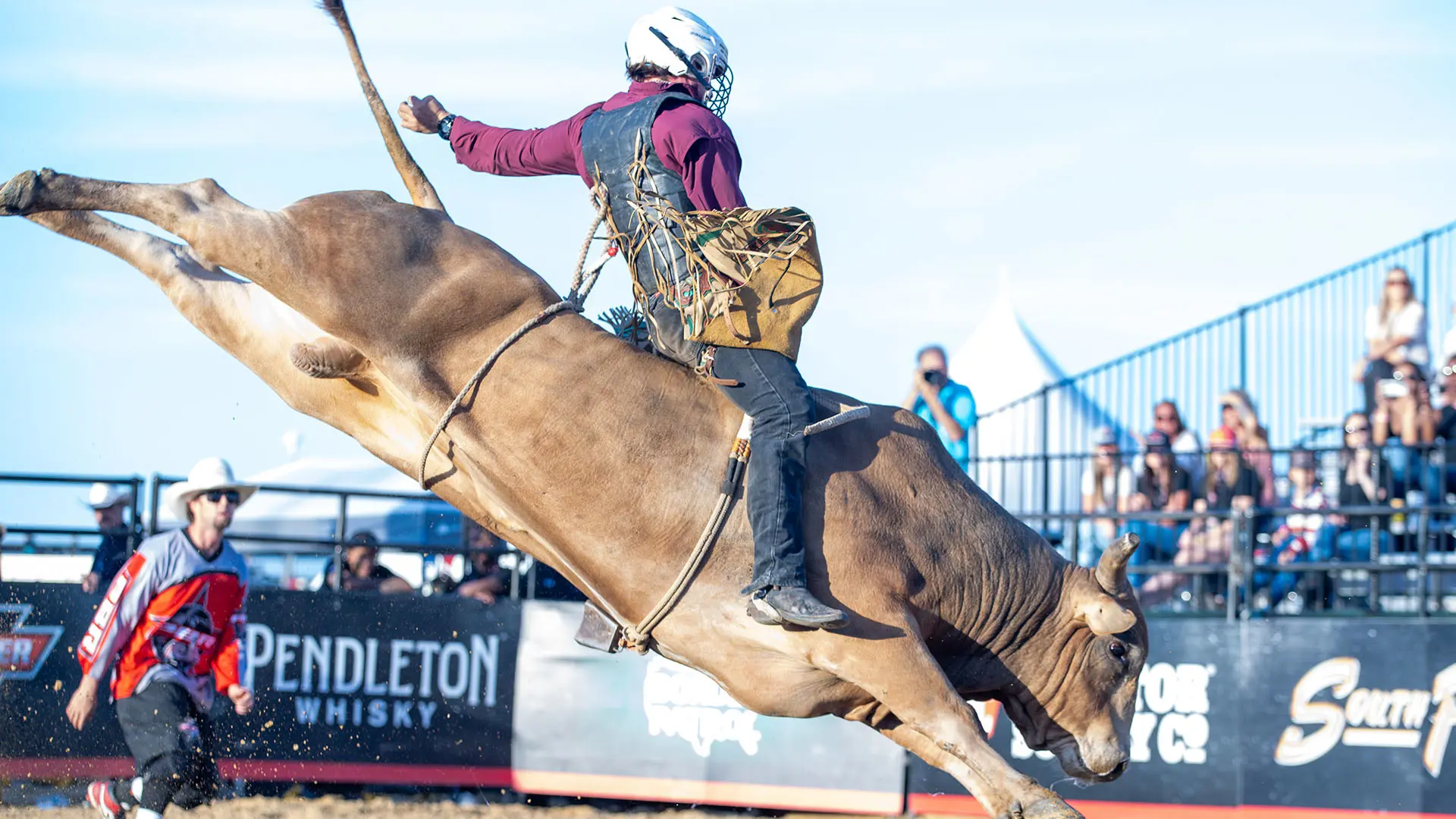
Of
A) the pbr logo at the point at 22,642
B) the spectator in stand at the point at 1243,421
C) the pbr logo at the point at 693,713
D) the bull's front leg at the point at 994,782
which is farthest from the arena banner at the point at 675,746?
the bull's front leg at the point at 994,782

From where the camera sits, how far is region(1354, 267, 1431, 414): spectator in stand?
1252cm

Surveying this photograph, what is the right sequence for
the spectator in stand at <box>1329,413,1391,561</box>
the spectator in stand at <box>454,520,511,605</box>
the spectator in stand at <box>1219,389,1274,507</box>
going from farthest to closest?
the spectator in stand at <box>1219,389,1274,507</box>
the spectator in stand at <box>454,520,511,605</box>
the spectator in stand at <box>1329,413,1391,561</box>

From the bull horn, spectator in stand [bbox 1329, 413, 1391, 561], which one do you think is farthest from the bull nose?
spectator in stand [bbox 1329, 413, 1391, 561]

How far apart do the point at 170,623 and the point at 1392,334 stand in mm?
9997

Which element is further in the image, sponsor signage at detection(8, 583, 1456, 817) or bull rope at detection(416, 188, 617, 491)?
sponsor signage at detection(8, 583, 1456, 817)

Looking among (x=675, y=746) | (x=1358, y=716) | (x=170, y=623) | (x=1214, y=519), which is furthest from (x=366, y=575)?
(x=1358, y=716)

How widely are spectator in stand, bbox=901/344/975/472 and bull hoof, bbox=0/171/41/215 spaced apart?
5.66m

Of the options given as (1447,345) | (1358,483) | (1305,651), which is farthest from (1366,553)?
(1447,345)

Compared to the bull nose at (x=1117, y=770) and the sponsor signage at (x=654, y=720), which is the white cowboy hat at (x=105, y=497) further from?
the bull nose at (x=1117, y=770)

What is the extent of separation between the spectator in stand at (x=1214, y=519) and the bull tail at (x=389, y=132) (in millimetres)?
7730

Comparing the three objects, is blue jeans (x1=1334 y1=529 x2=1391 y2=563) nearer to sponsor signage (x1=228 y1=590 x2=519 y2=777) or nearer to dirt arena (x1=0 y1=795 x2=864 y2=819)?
dirt arena (x1=0 y1=795 x2=864 y2=819)

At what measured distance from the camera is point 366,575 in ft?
39.5

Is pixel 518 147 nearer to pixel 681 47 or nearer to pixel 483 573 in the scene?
pixel 681 47

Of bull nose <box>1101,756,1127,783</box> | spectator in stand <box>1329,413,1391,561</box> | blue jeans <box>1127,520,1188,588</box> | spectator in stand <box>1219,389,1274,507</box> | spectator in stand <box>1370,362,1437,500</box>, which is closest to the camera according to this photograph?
bull nose <box>1101,756,1127,783</box>
